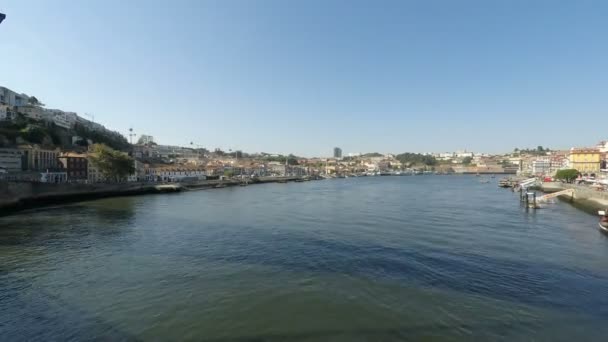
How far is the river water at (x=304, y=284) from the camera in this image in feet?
22.4

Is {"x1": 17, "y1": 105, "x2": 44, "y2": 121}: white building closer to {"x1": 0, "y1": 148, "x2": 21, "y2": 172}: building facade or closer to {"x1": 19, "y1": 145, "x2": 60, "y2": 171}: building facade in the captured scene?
{"x1": 19, "y1": 145, "x2": 60, "y2": 171}: building facade

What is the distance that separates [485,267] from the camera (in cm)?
1077

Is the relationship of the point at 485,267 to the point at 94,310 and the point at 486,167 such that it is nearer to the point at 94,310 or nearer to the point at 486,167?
the point at 94,310

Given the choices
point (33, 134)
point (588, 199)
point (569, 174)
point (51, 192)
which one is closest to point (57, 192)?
point (51, 192)

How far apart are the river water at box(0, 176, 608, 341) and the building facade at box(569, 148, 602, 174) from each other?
61225 millimetres

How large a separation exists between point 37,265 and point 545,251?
20700 mm

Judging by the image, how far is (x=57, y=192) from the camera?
3353 cm

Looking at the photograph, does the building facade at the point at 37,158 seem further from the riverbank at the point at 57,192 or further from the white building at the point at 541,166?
the white building at the point at 541,166

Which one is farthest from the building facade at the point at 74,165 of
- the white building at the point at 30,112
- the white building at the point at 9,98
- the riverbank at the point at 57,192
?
the white building at the point at 9,98

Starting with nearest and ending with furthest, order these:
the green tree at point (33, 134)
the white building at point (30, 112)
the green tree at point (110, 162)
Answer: the green tree at point (110, 162) < the green tree at point (33, 134) < the white building at point (30, 112)

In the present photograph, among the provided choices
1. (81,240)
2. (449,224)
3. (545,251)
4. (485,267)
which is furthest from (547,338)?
(81,240)

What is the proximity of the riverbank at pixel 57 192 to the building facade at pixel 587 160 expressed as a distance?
262ft

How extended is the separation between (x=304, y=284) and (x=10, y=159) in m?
56.0

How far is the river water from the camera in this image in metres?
6.82
